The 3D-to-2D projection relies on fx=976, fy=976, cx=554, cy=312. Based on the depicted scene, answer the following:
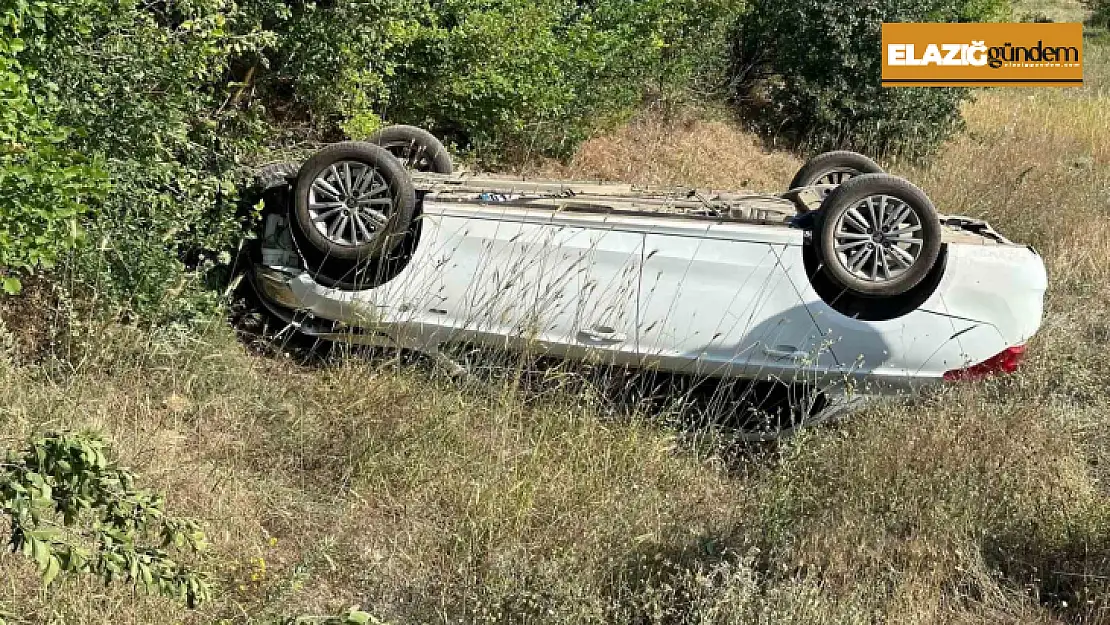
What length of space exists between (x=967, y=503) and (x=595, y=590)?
1.78 m

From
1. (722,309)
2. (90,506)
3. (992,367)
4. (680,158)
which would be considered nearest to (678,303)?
(722,309)

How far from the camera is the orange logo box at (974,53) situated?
1295 cm

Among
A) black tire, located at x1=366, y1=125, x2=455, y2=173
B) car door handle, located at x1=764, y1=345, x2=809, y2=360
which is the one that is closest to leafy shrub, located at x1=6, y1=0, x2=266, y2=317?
black tire, located at x1=366, y1=125, x2=455, y2=173

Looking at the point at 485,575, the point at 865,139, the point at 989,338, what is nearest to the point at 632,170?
the point at 865,139

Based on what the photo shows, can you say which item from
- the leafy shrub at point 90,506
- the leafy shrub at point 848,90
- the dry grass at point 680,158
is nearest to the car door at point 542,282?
the leafy shrub at point 90,506

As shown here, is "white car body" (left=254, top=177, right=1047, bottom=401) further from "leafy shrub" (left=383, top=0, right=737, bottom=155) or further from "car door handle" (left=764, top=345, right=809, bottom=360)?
"leafy shrub" (left=383, top=0, right=737, bottom=155)

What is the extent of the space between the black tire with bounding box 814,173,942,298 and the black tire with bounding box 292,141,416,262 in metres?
2.33

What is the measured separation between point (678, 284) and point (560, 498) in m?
1.56

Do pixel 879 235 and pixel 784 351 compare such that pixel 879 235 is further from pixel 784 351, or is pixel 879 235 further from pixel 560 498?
pixel 560 498

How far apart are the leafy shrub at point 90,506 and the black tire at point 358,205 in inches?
135

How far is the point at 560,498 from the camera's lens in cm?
438

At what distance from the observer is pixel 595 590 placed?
377 centimetres

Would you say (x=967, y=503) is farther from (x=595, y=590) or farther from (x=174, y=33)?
(x=174, y=33)

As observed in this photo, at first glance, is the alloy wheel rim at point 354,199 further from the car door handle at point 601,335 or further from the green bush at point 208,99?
the car door handle at point 601,335
